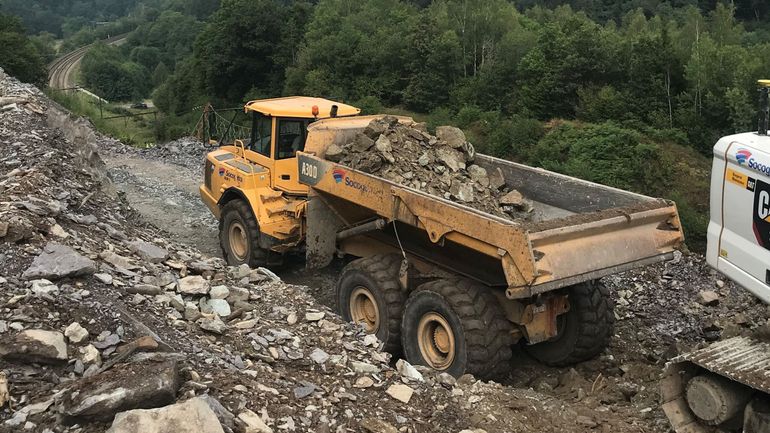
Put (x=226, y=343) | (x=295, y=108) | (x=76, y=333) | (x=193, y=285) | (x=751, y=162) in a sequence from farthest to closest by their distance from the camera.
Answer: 1. (x=295, y=108)
2. (x=193, y=285)
3. (x=226, y=343)
4. (x=751, y=162)
5. (x=76, y=333)

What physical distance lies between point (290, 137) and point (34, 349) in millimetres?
5107

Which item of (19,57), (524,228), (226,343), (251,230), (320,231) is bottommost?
(251,230)

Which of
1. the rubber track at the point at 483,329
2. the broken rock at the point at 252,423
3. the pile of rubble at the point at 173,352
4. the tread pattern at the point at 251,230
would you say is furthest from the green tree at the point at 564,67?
the broken rock at the point at 252,423

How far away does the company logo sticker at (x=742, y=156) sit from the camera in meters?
4.47

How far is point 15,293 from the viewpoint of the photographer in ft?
15.2

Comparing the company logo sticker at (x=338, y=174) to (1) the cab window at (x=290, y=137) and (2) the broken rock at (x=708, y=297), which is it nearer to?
(1) the cab window at (x=290, y=137)

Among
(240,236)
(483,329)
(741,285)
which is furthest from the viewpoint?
(240,236)

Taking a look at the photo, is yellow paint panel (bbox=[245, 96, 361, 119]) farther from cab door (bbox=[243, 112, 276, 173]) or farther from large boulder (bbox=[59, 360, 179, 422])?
large boulder (bbox=[59, 360, 179, 422])

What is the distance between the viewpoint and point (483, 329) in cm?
599

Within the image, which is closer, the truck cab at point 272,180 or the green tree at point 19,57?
the truck cab at point 272,180

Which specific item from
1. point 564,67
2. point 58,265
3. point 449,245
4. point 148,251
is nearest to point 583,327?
point 449,245

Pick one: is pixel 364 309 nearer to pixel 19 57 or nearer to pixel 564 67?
pixel 564 67

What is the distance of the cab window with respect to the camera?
8703 mm

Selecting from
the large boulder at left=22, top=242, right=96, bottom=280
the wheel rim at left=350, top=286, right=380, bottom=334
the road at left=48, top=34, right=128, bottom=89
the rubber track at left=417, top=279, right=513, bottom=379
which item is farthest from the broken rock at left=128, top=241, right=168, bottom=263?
the road at left=48, top=34, right=128, bottom=89
